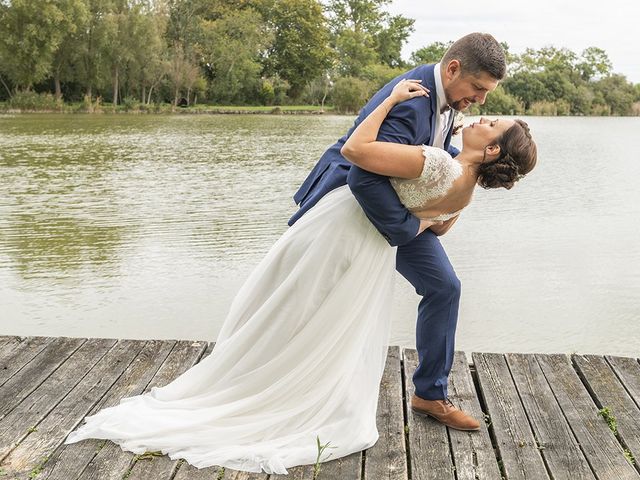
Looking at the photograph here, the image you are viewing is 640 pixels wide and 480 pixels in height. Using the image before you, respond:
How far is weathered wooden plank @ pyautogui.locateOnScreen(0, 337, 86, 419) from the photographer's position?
12.2ft

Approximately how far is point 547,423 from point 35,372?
2540mm

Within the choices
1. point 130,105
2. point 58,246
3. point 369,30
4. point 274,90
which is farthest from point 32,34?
point 58,246

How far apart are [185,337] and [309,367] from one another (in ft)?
9.60

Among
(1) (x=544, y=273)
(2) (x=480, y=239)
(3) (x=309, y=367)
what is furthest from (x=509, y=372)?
(2) (x=480, y=239)

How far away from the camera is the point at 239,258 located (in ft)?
28.1

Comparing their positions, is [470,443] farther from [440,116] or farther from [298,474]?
[440,116]

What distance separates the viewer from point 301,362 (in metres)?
3.34

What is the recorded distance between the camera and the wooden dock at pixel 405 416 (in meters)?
3.06

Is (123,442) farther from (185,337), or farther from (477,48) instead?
(185,337)

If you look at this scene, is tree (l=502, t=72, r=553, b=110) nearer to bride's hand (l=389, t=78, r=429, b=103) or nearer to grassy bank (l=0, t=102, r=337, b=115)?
grassy bank (l=0, t=102, r=337, b=115)

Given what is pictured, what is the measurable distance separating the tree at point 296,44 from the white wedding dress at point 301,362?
5604cm

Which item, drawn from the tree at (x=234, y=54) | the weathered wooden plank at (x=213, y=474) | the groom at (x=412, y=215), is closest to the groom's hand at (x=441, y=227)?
the groom at (x=412, y=215)

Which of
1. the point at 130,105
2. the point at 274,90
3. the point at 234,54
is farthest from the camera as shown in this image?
the point at 274,90

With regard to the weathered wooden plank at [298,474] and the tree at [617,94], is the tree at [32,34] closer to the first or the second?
the tree at [617,94]
